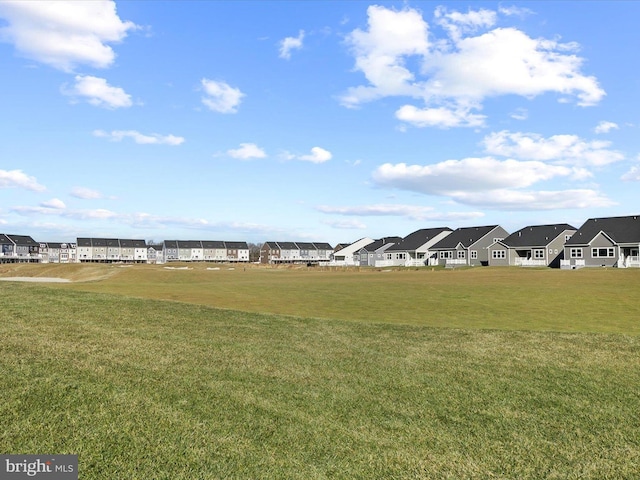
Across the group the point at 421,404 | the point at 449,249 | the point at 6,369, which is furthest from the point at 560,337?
the point at 449,249

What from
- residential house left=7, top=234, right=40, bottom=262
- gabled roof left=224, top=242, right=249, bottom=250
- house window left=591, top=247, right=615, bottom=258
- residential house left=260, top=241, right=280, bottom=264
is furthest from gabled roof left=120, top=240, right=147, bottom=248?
house window left=591, top=247, right=615, bottom=258

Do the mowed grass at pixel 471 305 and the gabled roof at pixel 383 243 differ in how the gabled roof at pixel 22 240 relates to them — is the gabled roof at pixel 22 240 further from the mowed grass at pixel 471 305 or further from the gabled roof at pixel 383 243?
the mowed grass at pixel 471 305

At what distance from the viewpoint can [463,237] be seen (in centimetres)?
9250

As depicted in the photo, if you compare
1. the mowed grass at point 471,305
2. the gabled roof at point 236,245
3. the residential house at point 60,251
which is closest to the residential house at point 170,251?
the gabled roof at point 236,245

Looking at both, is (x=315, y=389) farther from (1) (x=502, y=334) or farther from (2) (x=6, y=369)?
(1) (x=502, y=334)

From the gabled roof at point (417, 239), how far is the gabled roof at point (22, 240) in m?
120

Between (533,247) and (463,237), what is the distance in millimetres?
15145

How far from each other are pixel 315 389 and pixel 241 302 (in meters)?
15.4

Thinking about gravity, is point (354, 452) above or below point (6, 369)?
below

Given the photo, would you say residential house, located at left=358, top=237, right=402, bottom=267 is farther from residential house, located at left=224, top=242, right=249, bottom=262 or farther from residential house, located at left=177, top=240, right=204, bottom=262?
residential house, located at left=177, top=240, right=204, bottom=262

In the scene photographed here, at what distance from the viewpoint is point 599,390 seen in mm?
8648

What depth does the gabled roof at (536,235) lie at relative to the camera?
7988 centimetres

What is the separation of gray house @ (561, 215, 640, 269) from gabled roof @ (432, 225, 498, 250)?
1914 centimetres

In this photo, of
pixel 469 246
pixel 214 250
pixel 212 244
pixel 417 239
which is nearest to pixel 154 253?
pixel 212 244
